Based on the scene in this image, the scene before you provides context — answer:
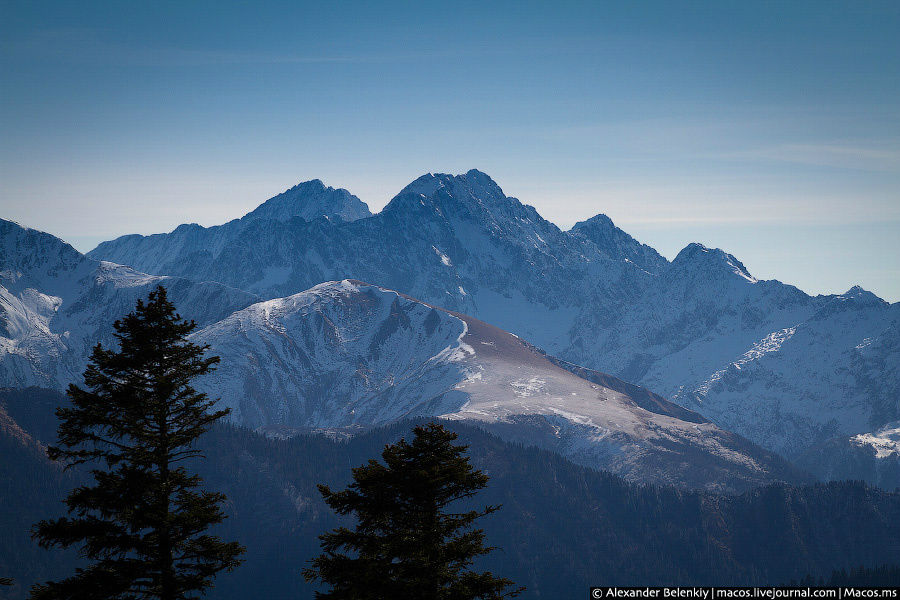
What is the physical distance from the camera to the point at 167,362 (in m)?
37.3

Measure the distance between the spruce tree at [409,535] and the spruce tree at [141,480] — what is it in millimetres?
4446

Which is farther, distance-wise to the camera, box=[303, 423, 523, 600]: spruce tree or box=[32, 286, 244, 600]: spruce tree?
box=[303, 423, 523, 600]: spruce tree

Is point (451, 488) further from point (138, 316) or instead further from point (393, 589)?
point (138, 316)

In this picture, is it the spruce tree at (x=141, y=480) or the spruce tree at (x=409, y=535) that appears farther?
the spruce tree at (x=409, y=535)

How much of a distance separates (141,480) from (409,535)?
10492 millimetres

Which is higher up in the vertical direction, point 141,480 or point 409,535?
point 141,480

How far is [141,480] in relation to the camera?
1399 inches

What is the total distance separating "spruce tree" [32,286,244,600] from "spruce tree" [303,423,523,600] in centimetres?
445

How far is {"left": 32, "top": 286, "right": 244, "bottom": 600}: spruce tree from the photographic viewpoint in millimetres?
34562

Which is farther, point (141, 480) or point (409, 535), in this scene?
point (409, 535)

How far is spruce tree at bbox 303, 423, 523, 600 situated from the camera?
117 feet

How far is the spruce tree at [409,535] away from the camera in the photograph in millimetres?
35719

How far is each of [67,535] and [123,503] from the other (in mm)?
2190

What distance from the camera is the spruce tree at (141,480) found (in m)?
34.6
